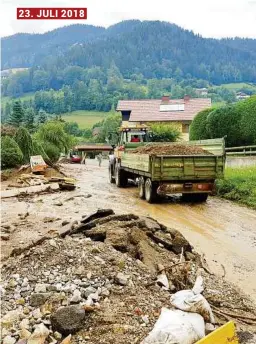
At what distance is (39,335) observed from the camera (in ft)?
15.1

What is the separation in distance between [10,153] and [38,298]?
1962 cm

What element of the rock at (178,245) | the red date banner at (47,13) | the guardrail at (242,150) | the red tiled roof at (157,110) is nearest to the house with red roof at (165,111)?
the red tiled roof at (157,110)

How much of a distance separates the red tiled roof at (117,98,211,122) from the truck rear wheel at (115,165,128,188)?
109 ft

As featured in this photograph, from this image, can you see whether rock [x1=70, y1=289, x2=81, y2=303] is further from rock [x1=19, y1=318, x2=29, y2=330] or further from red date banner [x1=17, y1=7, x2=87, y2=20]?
red date banner [x1=17, y1=7, x2=87, y2=20]

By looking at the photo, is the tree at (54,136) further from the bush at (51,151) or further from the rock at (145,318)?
the rock at (145,318)

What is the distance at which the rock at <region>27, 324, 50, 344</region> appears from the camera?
4543 millimetres

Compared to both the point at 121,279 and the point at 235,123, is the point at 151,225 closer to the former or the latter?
the point at 121,279

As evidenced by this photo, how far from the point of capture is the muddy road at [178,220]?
27.5ft

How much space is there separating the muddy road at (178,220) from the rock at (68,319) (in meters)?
2.68

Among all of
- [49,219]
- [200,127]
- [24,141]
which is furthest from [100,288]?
[200,127]

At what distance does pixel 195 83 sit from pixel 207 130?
126m

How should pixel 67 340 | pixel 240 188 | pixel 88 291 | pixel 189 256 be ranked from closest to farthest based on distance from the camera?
1. pixel 67 340
2. pixel 88 291
3. pixel 189 256
4. pixel 240 188

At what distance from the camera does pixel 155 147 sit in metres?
16.1

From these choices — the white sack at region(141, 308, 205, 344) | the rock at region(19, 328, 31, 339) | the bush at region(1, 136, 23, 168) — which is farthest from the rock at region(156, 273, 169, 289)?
the bush at region(1, 136, 23, 168)
